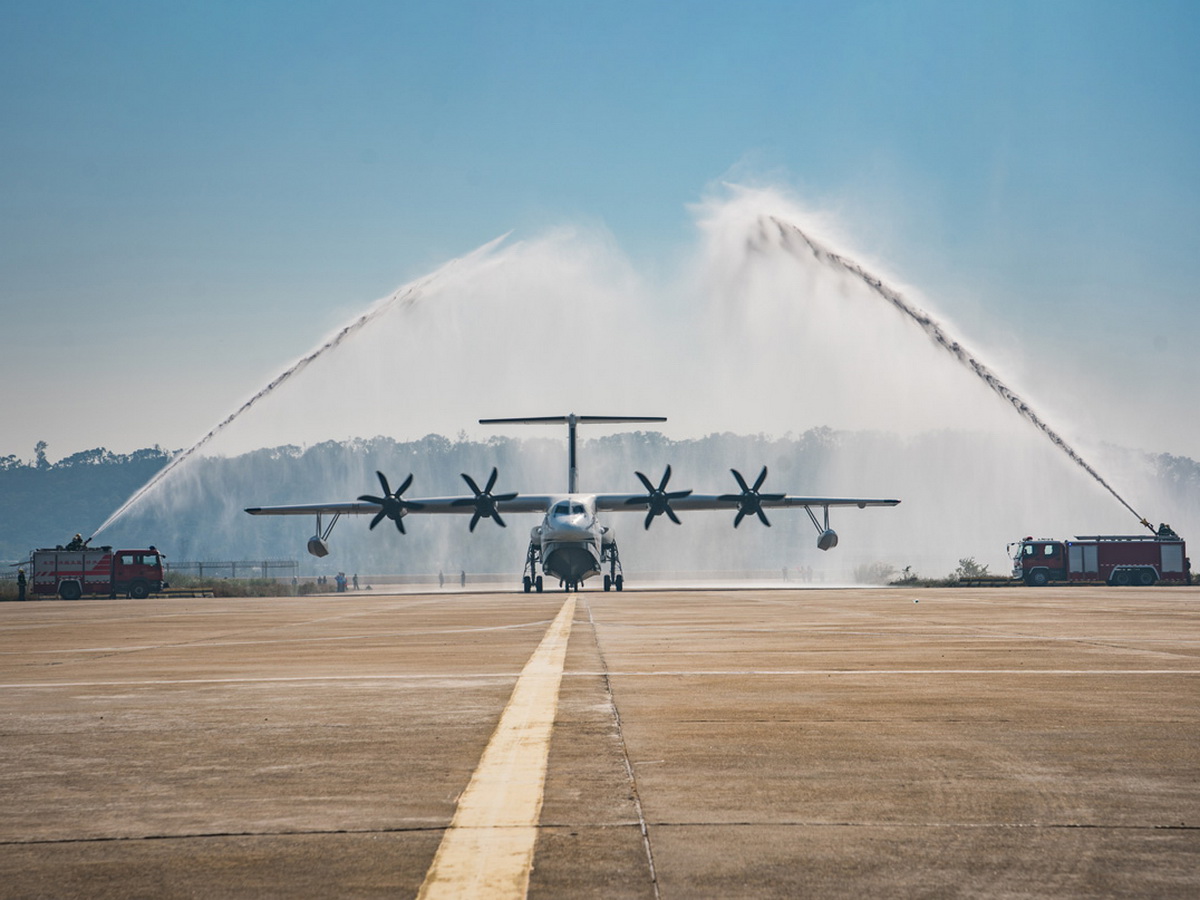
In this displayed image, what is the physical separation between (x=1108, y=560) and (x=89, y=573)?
48600mm

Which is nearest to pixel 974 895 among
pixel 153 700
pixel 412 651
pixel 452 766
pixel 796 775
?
pixel 796 775

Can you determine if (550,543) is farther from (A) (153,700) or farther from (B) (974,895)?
(B) (974,895)

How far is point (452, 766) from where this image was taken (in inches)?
211

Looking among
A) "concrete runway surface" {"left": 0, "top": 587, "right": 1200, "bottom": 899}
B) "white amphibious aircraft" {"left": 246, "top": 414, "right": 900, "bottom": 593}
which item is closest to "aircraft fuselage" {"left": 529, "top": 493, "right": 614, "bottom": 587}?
"white amphibious aircraft" {"left": 246, "top": 414, "right": 900, "bottom": 593}

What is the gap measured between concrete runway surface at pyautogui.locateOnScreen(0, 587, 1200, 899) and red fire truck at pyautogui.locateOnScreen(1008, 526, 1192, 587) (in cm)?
4501

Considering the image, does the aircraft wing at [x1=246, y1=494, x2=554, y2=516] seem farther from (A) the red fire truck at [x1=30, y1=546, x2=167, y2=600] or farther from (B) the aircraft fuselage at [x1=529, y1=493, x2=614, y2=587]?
(A) the red fire truck at [x1=30, y1=546, x2=167, y2=600]

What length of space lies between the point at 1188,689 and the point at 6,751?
26.3 ft

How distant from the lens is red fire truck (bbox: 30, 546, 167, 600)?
51062mm

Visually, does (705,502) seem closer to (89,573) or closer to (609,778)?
(89,573)

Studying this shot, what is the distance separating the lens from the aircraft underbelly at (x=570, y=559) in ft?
142

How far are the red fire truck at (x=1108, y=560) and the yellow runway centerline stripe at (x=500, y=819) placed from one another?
1998 inches

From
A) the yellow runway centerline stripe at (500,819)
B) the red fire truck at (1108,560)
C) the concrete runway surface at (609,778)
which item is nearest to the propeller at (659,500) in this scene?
the red fire truck at (1108,560)

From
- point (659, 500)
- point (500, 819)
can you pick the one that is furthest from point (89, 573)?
point (500, 819)

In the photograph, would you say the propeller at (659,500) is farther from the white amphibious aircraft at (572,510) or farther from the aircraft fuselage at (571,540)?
the aircraft fuselage at (571,540)
